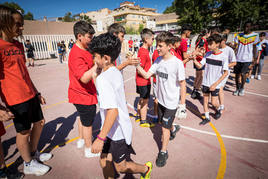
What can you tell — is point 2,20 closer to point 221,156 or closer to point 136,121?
point 136,121

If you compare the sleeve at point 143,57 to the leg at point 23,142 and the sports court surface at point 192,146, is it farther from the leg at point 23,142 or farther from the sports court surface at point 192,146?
the leg at point 23,142

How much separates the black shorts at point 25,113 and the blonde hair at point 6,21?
1052 mm

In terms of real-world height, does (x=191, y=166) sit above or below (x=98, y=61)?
below

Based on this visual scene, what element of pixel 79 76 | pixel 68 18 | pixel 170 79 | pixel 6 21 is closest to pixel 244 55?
pixel 170 79

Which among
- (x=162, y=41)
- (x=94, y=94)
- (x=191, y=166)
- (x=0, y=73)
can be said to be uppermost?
(x=162, y=41)

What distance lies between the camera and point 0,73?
1977 millimetres

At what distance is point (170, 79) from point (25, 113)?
8.15 ft

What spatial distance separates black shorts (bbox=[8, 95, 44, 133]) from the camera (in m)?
2.18

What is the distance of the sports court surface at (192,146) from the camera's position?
2.50m

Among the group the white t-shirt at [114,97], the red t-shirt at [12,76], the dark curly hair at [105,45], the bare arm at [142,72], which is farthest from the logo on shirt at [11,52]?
the bare arm at [142,72]

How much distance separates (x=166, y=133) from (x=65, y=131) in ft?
9.00

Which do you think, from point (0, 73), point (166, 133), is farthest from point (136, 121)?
point (0, 73)

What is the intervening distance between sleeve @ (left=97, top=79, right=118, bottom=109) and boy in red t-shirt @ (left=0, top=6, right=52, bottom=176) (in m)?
1.38

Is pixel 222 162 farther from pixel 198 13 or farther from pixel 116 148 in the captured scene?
pixel 198 13
